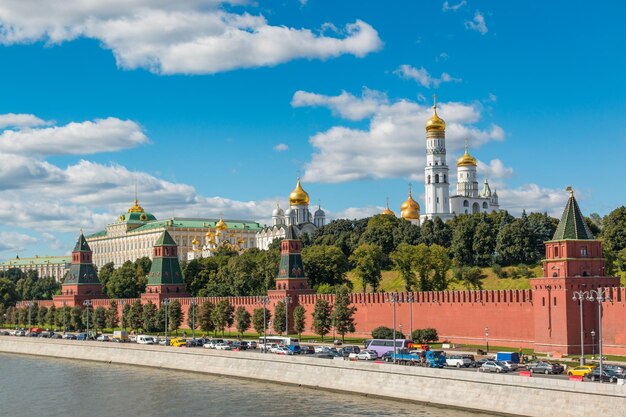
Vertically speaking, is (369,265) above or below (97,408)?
above

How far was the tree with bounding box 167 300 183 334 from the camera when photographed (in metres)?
77.1

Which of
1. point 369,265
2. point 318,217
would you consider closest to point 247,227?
point 318,217

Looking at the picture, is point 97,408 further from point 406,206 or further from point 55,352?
point 406,206

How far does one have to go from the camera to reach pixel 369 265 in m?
88.9

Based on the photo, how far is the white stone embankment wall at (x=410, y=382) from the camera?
3369cm

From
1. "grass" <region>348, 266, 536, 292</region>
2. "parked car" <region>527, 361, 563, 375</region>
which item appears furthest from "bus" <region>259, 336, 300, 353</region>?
"grass" <region>348, 266, 536, 292</region>

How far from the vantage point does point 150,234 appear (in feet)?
534

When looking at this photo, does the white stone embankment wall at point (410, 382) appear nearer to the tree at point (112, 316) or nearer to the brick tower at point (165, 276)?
the tree at point (112, 316)

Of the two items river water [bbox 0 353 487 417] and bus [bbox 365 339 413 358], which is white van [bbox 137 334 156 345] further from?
bus [bbox 365 339 413 358]

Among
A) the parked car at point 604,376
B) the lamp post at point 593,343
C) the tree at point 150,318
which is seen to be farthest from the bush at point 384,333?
the tree at point 150,318

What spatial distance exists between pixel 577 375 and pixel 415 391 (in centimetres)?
651

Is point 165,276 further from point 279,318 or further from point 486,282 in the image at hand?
point 486,282

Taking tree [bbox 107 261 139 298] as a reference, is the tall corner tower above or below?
above

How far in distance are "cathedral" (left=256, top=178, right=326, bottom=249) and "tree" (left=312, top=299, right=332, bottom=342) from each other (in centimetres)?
6552
